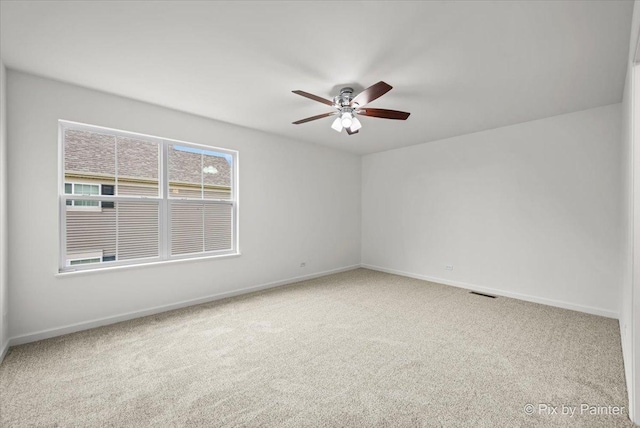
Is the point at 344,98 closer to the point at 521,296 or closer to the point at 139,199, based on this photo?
the point at 139,199

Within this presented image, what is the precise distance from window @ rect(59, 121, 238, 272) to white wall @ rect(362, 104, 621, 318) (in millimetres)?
3296

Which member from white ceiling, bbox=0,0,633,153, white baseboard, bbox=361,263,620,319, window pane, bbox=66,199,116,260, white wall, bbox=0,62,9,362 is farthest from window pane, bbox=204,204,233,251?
white baseboard, bbox=361,263,620,319

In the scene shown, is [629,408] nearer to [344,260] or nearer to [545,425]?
[545,425]

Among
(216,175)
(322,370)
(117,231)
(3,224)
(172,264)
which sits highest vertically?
(216,175)

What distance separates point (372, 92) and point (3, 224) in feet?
11.4

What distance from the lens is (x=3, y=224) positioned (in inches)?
98.6

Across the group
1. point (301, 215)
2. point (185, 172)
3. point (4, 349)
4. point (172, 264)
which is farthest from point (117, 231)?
point (301, 215)

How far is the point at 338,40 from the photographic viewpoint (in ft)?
7.06

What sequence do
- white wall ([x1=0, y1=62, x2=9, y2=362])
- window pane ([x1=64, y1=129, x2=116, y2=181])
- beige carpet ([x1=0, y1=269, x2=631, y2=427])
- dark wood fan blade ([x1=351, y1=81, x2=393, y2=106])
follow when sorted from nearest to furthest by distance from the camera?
beige carpet ([x1=0, y1=269, x2=631, y2=427]) < dark wood fan blade ([x1=351, y1=81, x2=393, y2=106]) < white wall ([x1=0, y1=62, x2=9, y2=362]) < window pane ([x1=64, y1=129, x2=116, y2=181])

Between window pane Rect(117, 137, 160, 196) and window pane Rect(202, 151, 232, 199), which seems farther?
window pane Rect(202, 151, 232, 199)

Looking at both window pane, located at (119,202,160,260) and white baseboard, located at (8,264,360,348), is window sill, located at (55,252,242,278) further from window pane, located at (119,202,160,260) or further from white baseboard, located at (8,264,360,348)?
white baseboard, located at (8,264,360,348)

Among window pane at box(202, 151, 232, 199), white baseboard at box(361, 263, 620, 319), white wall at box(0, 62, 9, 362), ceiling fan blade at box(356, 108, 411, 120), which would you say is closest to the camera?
white wall at box(0, 62, 9, 362)

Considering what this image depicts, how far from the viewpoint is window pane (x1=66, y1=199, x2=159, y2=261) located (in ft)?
10.1

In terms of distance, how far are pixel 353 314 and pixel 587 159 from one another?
11.5 feet
